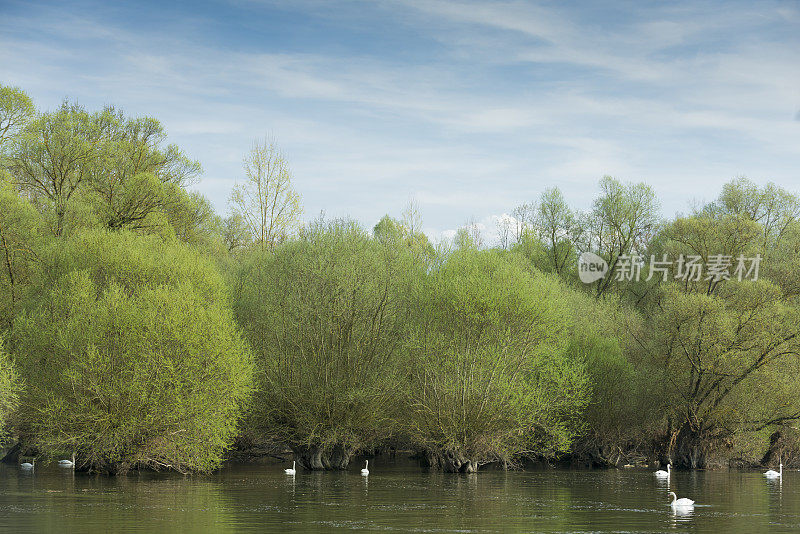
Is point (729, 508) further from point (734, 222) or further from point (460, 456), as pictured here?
point (734, 222)

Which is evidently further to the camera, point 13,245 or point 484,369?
point 13,245

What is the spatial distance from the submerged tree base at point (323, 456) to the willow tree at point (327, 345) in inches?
2.4

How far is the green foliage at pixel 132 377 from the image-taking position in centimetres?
3838

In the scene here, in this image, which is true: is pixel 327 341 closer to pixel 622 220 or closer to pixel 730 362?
pixel 730 362

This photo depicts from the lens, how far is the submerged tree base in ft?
159

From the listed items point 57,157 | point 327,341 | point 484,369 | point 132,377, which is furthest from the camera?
point 57,157

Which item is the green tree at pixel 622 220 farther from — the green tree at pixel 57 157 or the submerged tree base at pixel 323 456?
the green tree at pixel 57 157

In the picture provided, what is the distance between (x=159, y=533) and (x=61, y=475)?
25784 mm

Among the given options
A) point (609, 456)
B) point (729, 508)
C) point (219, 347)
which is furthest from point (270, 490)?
point (609, 456)

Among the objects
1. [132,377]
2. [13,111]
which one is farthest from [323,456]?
[13,111]

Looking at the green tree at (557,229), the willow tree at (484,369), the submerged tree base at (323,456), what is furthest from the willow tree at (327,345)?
the green tree at (557,229)

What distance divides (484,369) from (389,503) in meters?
15.6

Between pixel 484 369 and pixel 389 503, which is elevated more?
pixel 484 369

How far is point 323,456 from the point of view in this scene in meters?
49.5
